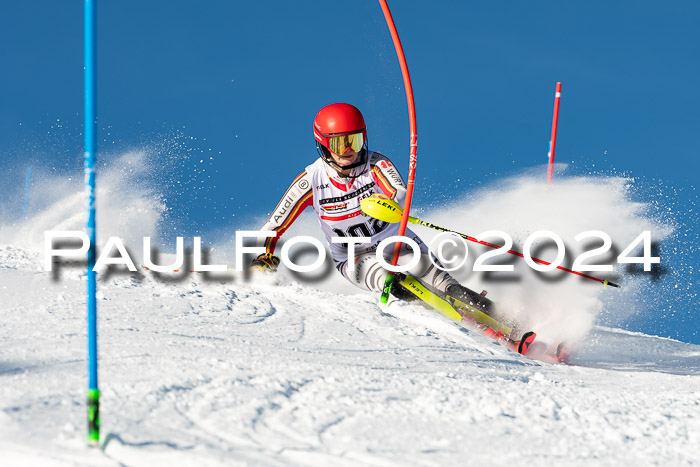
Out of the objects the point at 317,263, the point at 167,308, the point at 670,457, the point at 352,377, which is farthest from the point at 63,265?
the point at 670,457

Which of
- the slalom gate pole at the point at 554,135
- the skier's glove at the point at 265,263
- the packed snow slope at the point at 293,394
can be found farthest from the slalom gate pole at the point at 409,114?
the slalom gate pole at the point at 554,135

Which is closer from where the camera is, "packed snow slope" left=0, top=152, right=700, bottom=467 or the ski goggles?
"packed snow slope" left=0, top=152, right=700, bottom=467

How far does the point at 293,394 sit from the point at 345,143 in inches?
140

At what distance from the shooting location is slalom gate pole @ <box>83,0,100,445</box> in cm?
247

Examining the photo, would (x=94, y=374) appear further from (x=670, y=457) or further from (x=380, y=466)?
(x=670, y=457)

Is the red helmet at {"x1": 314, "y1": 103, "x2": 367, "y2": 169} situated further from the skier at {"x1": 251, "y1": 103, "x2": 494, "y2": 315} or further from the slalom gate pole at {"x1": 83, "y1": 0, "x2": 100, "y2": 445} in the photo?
the slalom gate pole at {"x1": 83, "y1": 0, "x2": 100, "y2": 445}

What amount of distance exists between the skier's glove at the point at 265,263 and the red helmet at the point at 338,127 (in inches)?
42.7

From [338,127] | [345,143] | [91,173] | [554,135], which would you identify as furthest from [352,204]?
[91,173]

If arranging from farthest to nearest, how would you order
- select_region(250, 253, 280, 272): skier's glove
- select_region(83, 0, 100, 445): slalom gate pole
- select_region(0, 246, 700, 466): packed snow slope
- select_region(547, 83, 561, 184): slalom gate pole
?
select_region(547, 83, 561, 184): slalom gate pole, select_region(250, 253, 280, 272): skier's glove, select_region(0, 246, 700, 466): packed snow slope, select_region(83, 0, 100, 445): slalom gate pole

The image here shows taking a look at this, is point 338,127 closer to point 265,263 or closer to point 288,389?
point 265,263

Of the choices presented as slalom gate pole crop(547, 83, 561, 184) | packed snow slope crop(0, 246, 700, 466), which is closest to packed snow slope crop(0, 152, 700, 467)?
packed snow slope crop(0, 246, 700, 466)

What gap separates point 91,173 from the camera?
2.58 metres

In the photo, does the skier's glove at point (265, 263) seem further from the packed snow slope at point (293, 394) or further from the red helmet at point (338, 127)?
the red helmet at point (338, 127)

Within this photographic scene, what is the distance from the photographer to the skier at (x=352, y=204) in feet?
21.2
